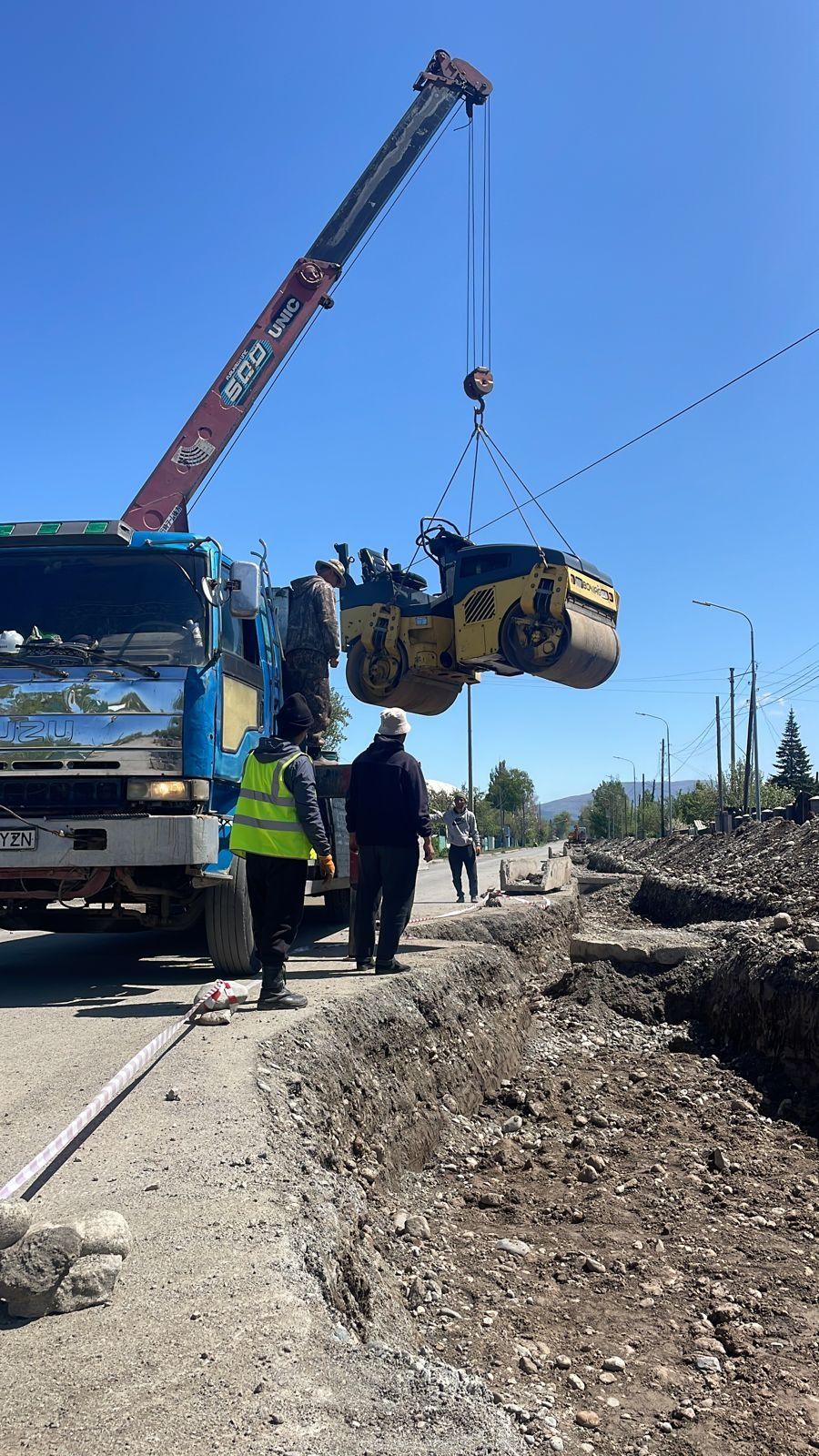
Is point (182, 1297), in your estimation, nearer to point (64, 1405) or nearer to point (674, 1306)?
point (64, 1405)

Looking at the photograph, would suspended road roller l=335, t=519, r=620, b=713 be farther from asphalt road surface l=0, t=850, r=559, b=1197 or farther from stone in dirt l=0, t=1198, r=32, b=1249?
stone in dirt l=0, t=1198, r=32, b=1249

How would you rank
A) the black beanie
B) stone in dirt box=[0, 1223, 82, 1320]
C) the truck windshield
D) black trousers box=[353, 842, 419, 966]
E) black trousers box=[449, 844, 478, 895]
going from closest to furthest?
stone in dirt box=[0, 1223, 82, 1320] < the black beanie < the truck windshield < black trousers box=[353, 842, 419, 966] < black trousers box=[449, 844, 478, 895]

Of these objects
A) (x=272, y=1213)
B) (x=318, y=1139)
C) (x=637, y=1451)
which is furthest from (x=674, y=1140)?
(x=272, y=1213)

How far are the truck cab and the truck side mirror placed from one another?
12 millimetres

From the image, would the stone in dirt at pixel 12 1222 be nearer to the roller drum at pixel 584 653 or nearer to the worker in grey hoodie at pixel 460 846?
the roller drum at pixel 584 653

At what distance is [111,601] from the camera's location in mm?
6535

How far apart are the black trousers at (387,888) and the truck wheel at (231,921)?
2.52 feet

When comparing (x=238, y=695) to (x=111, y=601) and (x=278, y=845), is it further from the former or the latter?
(x=278, y=845)

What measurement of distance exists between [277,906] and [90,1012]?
1260 mm

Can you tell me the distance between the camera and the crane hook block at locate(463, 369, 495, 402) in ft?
38.8

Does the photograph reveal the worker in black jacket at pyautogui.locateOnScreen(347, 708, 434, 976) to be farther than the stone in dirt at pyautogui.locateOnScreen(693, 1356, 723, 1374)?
Yes

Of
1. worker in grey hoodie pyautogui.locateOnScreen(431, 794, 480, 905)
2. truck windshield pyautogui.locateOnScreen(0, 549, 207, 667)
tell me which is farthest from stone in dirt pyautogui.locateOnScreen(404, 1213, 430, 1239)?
worker in grey hoodie pyautogui.locateOnScreen(431, 794, 480, 905)

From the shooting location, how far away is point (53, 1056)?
4.59 metres

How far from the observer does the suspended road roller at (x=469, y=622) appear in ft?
29.2
